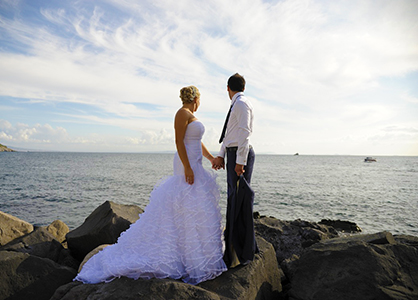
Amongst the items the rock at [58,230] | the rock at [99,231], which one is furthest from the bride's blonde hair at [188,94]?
the rock at [58,230]

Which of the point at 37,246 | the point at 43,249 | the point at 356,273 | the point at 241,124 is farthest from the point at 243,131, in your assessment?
the point at 37,246

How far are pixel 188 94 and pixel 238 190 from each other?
174cm

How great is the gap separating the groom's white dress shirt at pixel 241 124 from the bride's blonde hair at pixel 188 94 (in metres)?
0.68

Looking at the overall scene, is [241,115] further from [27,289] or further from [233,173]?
[27,289]

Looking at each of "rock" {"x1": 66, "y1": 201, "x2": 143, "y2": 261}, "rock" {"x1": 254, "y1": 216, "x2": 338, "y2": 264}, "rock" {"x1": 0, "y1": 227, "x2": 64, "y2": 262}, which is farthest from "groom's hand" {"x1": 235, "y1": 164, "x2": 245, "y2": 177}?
"rock" {"x1": 0, "y1": 227, "x2": 64, "y2": 262}

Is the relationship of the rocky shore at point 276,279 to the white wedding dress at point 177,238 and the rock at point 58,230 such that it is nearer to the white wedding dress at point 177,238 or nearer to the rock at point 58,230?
the white wedding dress at point 177,238

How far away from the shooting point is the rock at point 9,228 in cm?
741

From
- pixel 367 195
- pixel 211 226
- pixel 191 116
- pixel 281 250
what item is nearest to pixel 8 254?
pixel 211 226

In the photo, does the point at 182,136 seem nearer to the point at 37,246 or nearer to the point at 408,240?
the point at 37,246

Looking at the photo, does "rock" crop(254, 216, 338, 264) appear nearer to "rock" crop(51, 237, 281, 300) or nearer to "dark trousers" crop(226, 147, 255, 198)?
"rock" crop(51, 237, 281, 300)

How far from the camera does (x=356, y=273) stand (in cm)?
398

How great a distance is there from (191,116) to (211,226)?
5.79 feet

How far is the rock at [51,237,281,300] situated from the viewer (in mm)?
3371

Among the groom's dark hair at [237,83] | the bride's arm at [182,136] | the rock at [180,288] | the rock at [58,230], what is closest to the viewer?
the rock at [180,288]
